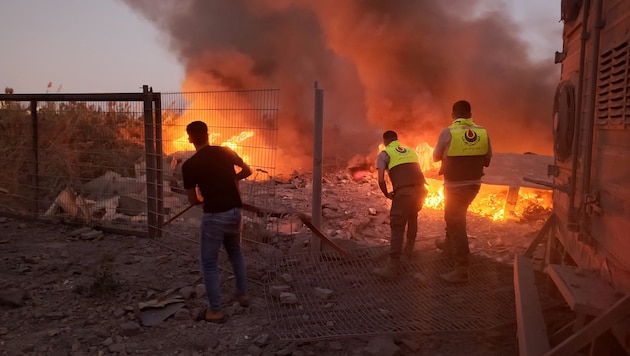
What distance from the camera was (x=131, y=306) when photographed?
459 centimetres

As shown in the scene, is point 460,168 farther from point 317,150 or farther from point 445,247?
point 317,150

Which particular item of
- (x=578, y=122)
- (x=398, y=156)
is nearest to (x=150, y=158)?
(x=398, y=156)

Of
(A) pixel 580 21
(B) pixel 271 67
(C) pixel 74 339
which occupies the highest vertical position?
(B) pixel 271 67

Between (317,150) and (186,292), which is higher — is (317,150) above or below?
above

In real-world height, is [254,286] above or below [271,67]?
below

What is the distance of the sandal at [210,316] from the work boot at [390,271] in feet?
6.17

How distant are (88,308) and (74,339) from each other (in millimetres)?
611

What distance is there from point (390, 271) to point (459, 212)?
1.01 metres

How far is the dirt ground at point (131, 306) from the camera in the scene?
383 centimetres

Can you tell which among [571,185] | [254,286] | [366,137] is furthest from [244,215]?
[366,137]

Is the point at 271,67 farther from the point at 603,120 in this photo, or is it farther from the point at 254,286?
the point at 603,120

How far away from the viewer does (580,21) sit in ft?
14.3

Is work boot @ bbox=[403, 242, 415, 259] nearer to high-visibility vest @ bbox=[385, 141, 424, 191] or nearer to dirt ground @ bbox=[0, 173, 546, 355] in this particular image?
dirt ground @ bbox=[0, 173, 546, 355]

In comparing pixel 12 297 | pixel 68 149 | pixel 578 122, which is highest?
pixel 578 122
